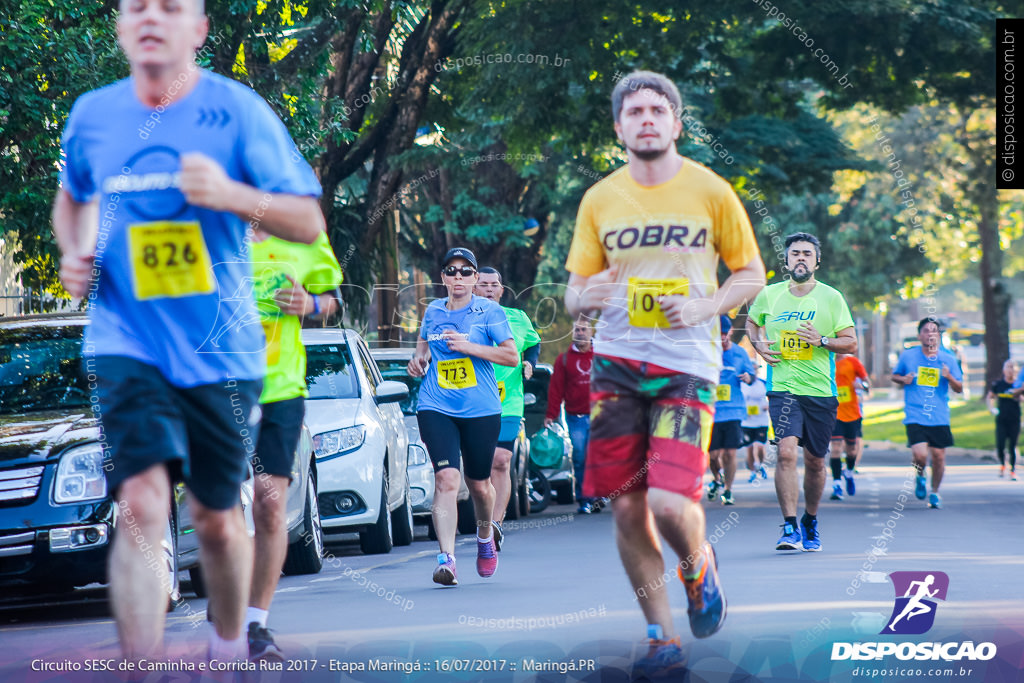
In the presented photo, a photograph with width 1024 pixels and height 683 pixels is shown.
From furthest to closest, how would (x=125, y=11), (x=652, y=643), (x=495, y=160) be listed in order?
(x=495, y=160), (x=652, y=643), (x=125, y=11)

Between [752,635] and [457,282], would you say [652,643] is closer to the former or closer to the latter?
[752,635]

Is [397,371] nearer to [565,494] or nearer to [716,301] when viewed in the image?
[565,494]

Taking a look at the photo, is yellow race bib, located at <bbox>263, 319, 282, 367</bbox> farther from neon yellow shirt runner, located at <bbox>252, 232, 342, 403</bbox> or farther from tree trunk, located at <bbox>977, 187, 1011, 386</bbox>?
tree trunk, located at <bbox>977, 187, 1011, 386</bbox>

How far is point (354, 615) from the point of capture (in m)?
8.23

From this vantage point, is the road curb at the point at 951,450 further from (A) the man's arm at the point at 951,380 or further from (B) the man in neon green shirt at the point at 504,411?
(B) the man in neon green shirt at the point at 504,411

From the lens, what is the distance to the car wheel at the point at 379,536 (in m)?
12.3

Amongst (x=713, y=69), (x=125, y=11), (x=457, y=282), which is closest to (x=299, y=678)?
(x=125, y=11)

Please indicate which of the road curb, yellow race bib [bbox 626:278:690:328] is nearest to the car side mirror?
yellow race bib [bbox 626:278:690:328]

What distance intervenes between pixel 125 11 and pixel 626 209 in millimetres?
2038

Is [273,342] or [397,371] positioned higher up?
[273,342]

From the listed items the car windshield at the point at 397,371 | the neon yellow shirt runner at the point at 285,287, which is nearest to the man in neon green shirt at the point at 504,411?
the car windshield at the point at 397,371

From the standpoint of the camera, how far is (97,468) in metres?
8.29

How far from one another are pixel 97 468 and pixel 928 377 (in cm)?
1103

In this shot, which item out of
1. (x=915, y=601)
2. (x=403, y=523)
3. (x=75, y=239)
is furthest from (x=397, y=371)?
(x=75, y=239)
